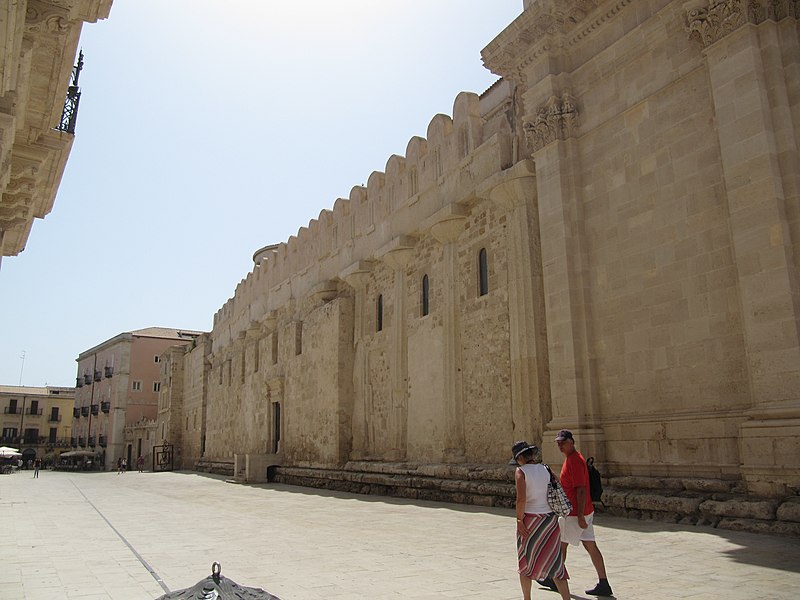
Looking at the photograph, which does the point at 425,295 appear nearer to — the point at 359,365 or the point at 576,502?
the point at 359,365

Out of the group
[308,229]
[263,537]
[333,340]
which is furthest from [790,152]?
[308,229]

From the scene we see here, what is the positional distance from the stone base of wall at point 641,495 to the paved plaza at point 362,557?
10.4 inches

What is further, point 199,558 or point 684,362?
point 684,362

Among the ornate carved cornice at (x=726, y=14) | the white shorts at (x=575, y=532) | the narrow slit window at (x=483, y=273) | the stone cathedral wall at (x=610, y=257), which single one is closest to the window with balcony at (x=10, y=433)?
the stone cathedral wall at (x=610, y=257)

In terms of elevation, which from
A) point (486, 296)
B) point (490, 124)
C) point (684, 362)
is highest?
point (490, 124)

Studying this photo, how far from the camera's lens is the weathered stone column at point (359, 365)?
18500 mm

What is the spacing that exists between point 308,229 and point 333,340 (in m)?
5.73

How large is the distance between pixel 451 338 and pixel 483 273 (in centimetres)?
164

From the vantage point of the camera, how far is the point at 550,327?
1128cm

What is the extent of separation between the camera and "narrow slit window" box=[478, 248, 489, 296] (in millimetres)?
14117

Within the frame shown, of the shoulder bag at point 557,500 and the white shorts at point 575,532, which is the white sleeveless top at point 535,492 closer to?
the shoulder bag at point 557,500

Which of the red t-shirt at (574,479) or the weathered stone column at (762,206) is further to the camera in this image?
the weathered stone column at (762,206)

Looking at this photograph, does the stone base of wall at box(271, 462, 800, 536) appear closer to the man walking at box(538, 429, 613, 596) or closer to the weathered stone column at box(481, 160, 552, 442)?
the weathered stone column at box(481, 160, 552, 442)

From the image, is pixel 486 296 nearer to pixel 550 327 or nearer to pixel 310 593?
pixel 550 327
